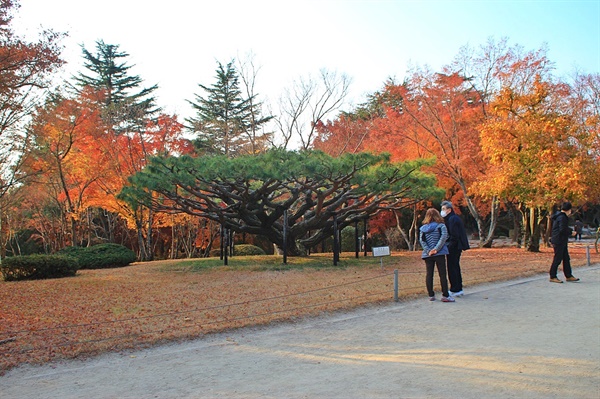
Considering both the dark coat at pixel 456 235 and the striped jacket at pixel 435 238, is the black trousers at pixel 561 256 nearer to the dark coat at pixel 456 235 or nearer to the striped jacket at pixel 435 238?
the dark coat at pixel 456 235

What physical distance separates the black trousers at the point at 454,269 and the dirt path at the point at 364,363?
132 centimetres

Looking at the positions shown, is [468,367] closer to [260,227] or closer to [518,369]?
[518,369]

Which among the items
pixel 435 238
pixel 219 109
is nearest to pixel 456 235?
pixel 435 238

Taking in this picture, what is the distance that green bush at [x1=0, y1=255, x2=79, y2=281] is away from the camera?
12227 mm

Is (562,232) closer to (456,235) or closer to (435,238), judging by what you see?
(456,235)

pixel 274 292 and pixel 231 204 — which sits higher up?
pixel 231 204

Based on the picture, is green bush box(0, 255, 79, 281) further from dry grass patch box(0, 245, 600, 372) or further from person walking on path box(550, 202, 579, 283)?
person walking on path box(550, 202, 579, 283)

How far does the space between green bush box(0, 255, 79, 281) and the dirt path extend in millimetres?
9039

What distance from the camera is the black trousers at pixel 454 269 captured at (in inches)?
312

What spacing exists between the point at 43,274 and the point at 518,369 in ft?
40.7

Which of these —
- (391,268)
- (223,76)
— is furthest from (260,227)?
(223,76)

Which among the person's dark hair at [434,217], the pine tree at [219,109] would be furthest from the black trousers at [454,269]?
the pine tree at [219,109]

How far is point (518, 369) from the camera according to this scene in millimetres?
4309

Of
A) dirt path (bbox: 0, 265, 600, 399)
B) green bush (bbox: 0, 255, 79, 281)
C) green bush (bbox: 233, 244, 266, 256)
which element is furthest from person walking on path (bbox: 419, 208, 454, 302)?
green bush (bbox: 233, 244, 266, 256)
